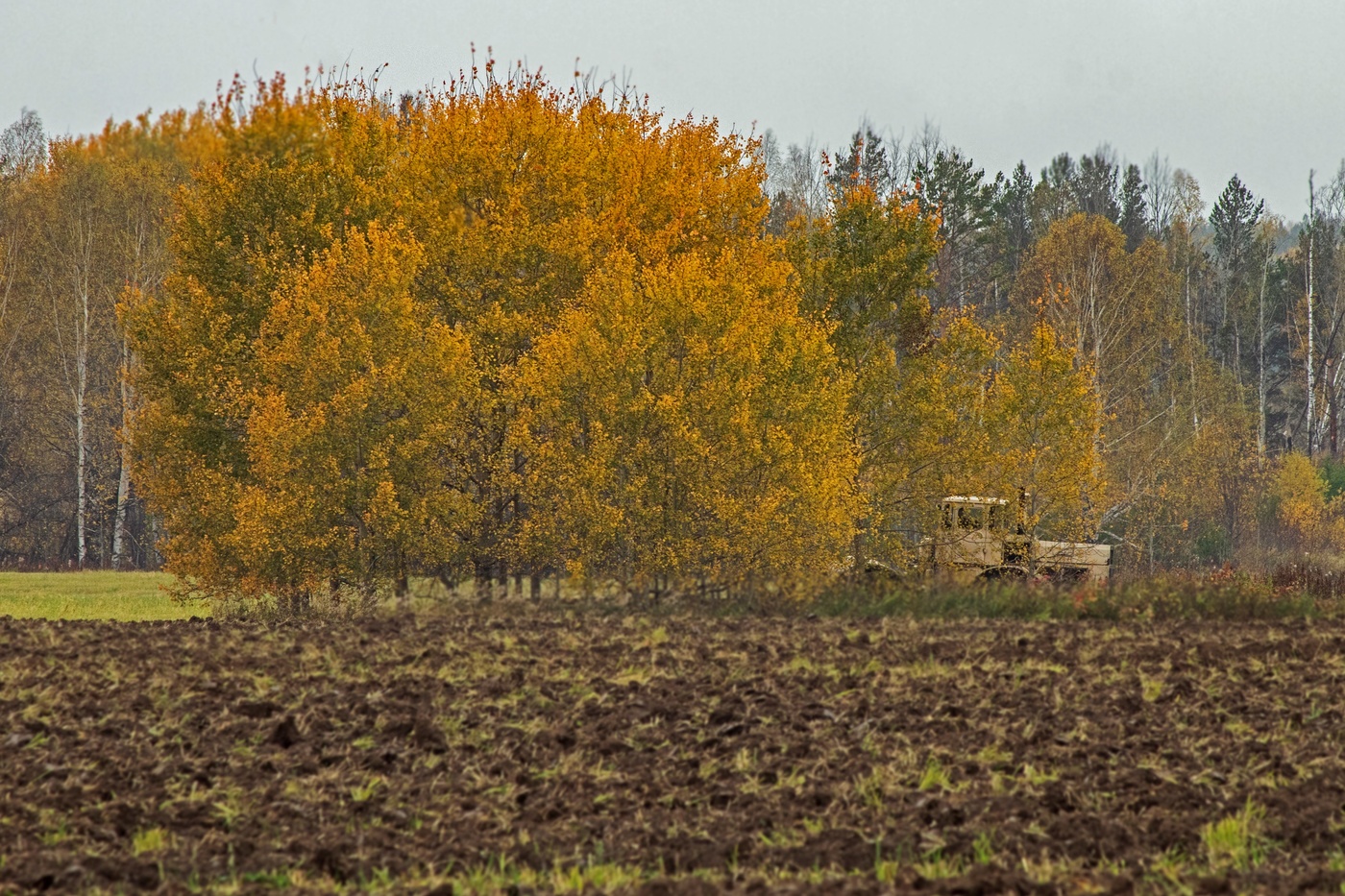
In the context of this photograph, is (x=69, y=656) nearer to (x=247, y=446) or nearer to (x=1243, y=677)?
(x=247, y=446)

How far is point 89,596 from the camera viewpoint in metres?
29.2

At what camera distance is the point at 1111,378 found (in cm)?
4378

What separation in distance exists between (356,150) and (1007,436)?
13943 mm

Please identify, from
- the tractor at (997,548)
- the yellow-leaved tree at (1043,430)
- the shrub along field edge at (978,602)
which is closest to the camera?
the shrub along field edge at (978,602)

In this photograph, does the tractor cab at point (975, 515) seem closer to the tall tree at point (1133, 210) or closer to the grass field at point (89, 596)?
the grass field at point (89, 596)

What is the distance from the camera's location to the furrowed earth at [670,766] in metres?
7.76

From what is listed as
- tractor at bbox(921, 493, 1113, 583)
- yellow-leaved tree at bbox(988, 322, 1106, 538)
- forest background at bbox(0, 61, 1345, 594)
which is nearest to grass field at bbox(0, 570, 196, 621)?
forest background at bbox(0, 61, 1345, 594)

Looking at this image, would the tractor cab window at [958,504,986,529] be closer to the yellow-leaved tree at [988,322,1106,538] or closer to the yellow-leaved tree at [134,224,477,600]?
the yellow-leaved tree at [988,322,1106,538]

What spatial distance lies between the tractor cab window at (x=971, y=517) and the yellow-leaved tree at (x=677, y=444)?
3754 mm

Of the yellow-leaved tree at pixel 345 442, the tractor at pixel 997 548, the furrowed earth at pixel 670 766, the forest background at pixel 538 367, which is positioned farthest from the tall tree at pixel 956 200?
the furrowed earth at pixel 670 766

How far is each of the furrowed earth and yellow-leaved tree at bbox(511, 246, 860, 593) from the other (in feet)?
20.1

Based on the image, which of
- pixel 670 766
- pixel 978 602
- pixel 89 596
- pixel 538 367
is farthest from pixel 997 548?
pixel 89 596

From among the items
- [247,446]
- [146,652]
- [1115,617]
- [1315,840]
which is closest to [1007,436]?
[1115,617]

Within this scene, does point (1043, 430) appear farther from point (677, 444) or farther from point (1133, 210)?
point (1133, 210)
